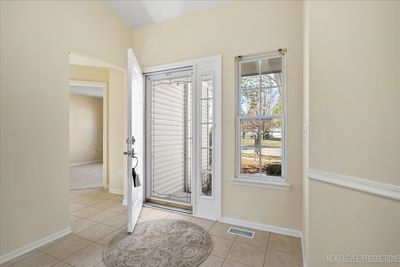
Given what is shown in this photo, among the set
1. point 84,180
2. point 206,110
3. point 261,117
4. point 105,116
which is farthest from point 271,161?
point 84,180

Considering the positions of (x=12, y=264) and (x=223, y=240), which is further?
(x=223, y=240)

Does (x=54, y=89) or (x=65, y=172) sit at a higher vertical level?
(x=54, y=89)

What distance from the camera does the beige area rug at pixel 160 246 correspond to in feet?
5.80

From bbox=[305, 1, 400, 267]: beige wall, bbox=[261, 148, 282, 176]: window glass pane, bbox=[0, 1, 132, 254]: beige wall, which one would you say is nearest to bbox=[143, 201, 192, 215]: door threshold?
bbox=[0, 1, 132, 254]: beige wall

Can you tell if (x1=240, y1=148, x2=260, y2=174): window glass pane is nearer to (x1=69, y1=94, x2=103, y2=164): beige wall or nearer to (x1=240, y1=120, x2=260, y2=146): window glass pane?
(x1=240, y1=120, x2=260, y2=146): window glass pane

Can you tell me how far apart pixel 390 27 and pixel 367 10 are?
18cm

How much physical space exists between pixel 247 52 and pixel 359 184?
183 centimetres

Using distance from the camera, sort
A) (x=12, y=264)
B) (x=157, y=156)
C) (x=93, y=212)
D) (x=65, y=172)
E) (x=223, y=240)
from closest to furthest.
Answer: (x=12, y=264) → (x=223, y=240) → (x=65, y=172) → (x=93, y=212) → (x=157, y=156)

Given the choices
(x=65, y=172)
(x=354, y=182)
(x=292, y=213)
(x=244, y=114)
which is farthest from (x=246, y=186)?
(x=65, y=172)

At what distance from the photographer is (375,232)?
112 cm

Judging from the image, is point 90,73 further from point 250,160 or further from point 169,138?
point 250,160

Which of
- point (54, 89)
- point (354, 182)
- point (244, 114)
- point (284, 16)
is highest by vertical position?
point (284, 16)

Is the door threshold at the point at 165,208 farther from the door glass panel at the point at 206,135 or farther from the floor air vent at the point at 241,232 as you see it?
the floor air vent at the point at 241,232

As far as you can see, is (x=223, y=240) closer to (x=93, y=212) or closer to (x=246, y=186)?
(x=246, y=186)
